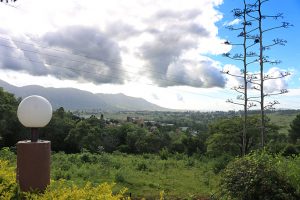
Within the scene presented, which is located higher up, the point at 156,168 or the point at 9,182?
the point at 9,182

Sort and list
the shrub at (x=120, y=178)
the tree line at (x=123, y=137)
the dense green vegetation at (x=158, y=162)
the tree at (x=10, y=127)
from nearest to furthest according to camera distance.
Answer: the dense green vegetation at (x=158, y=162) < the shrub at (x=120, y=178) < the tree line at (x=123, y=137) < the tree at (x=10, y=127)

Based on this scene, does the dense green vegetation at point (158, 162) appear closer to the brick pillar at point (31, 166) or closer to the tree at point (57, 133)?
the tree at point (57, 133)

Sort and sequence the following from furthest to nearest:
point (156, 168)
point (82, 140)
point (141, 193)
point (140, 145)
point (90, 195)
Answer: point (140, 145)
point (82, 140)
point (156, 168)
point (141, 193)
point (90, 195)

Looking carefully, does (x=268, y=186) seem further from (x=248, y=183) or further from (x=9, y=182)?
(x=9, y=182)

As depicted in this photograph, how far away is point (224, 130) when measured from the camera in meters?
37.9

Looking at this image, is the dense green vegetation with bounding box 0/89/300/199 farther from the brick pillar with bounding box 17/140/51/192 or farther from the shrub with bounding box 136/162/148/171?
the brick pillar with bounding box 17/140/51/192

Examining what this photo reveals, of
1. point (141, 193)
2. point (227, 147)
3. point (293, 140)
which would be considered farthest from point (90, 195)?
point (293, 140)

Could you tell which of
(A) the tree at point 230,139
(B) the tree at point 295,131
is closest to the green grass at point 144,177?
(A) the tree at point 230,139

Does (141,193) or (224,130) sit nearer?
(141,193)

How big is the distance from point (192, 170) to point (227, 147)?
1679cm

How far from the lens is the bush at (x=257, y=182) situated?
8.12 m

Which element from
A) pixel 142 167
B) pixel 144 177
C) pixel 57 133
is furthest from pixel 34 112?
pixel 57 133

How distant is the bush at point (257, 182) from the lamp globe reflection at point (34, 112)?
4479mm

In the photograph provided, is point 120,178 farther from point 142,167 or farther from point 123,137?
point 123,137
